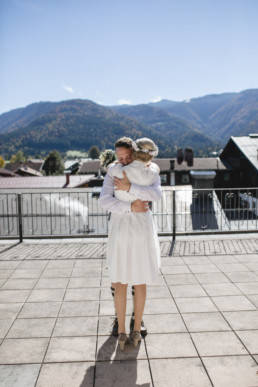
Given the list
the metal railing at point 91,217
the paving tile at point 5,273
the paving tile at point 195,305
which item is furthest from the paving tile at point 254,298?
the paving tile at point 5,273

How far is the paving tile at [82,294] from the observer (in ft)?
14.0

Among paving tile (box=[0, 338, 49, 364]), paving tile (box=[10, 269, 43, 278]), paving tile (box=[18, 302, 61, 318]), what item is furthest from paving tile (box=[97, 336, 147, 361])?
paving tile (box=[10, 269, 43, 278])

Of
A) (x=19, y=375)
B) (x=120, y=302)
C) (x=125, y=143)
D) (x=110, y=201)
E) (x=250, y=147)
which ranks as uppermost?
(x=250, y=147)

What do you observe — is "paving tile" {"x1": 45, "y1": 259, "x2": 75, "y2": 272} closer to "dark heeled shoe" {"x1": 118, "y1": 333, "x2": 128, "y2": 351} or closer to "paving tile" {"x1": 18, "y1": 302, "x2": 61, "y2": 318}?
"paving tile" {"x1": 18, "y1": 302, "x2": 61, "y2": 318}

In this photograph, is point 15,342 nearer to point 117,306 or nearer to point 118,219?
point 117,306

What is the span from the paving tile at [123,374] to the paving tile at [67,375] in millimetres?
76

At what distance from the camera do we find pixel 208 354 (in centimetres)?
305

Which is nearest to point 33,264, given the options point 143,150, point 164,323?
point 164,323

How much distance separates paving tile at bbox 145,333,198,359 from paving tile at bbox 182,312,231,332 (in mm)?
200

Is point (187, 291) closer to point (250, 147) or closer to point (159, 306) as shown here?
point (159, 306)

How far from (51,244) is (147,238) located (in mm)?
4205

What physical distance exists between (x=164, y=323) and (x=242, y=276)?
188 centimetres

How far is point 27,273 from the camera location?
5172mm

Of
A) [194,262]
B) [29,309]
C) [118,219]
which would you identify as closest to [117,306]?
[118,219]
